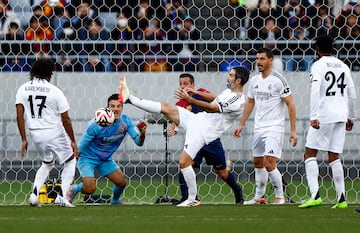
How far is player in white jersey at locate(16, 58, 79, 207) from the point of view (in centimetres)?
1289

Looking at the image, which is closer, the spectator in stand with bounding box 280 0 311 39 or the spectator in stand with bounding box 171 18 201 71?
the spectator in stand with bounding box 171 18 201 71

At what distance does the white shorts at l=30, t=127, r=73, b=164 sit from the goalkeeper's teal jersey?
89cm

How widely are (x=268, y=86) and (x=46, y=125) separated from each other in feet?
8.62

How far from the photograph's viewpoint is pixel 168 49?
16812 millimetres

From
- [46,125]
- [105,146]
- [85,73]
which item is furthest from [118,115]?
[85,73]

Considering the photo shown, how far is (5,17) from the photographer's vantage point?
55.7 feet

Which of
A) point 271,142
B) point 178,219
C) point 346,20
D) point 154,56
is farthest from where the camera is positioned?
point 154,56

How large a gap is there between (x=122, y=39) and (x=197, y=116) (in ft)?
12.3

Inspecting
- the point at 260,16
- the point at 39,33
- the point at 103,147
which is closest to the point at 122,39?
the point at 39,33

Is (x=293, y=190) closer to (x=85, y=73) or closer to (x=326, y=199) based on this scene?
(x=326, y=199)

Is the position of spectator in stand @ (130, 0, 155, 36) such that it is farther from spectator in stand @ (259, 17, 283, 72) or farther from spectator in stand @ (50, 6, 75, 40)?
spectator in stand @ (259, 17, 283, 72)

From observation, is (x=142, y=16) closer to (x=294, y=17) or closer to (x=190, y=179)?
(x=294, y=17)

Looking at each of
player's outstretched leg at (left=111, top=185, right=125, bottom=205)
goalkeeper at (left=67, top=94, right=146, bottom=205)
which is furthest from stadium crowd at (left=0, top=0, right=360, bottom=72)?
player's outstretched leg at (left=111, top=185, right=125, bottom=205)

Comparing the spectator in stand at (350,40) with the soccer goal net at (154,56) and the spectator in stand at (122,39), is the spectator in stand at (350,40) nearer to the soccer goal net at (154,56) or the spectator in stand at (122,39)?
the soccer goal net at (154,56)
